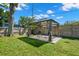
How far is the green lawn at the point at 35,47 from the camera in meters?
5.30

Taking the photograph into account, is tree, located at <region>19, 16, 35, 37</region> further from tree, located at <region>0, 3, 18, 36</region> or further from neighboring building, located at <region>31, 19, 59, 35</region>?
tree, located at <region>0, 3, 18, 36</region>

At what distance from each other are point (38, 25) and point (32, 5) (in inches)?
20.8

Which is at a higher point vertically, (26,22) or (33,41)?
(26,22)

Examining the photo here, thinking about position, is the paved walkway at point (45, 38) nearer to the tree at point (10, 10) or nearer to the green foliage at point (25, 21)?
the green foliage at point (25, 21)

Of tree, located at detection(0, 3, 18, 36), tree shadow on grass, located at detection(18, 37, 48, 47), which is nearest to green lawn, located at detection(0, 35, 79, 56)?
tree shadow on grass, located at detection(18, 37, 48, 47)

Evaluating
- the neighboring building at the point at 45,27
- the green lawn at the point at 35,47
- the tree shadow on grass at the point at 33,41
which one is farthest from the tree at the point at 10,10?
the neighboring building at the point at 45,27

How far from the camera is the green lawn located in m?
5.30

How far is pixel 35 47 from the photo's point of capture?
5.43 m

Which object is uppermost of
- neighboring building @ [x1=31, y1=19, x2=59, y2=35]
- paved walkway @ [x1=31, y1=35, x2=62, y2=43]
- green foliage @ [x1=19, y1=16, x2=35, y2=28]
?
green foliage @ [x1=19, y1=16, x2=35, y2=28]

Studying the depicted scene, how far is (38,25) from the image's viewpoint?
5.57m

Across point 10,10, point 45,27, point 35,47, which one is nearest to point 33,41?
point 35,47

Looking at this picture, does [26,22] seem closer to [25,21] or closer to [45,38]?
[25,21]

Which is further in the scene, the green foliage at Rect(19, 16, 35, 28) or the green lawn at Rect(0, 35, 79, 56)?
the green foliage at Rect(19, 16, 35, 28)

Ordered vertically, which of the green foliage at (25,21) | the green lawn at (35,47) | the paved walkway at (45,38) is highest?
the green foliage at (25,21)
